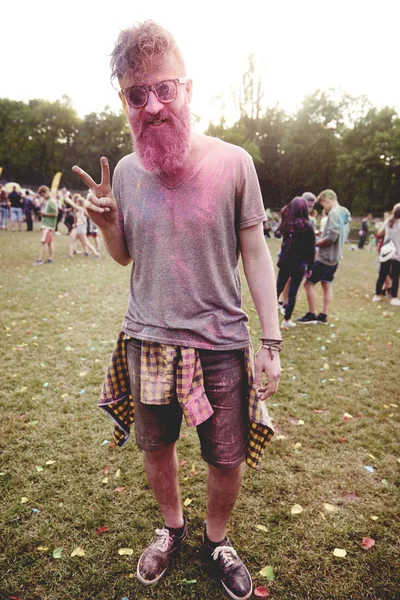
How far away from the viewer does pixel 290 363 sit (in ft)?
16.0

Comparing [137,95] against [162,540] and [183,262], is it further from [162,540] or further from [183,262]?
[162,540]

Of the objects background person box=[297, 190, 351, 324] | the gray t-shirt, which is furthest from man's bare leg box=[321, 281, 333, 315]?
the gray t-shirt

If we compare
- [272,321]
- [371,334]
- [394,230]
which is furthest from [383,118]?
[272,321]

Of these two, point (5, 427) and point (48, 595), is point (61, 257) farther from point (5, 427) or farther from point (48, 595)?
point (48, 595)

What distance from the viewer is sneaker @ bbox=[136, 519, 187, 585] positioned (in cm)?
204

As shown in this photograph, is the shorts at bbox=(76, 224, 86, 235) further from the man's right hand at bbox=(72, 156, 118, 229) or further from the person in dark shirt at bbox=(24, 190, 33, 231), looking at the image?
the man's right hand at bbox=(72, 156, 118, 229)

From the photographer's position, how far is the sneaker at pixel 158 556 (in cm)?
204

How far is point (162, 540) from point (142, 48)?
2513 millimetres

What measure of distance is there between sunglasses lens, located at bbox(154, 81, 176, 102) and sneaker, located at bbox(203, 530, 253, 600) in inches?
92.1

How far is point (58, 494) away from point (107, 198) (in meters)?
2.21

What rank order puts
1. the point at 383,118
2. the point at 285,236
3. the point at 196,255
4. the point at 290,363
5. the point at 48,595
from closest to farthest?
the point at 196,255 → the point at 48,595 → the point at 290,363 → the point at 285,236 → the point at 383,118

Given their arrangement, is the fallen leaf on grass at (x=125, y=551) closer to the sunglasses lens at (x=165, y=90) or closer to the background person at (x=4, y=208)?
the sunglasses lens at (x=165, y=90)

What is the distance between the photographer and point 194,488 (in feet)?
Answer: 8.93

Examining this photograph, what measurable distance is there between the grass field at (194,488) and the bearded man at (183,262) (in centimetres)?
82
